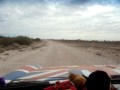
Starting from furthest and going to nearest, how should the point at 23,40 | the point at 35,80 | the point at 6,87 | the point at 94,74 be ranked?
1. the point at 23,40
2. the point at 35,80
3. the point at 6,87
4. the point at 94,74

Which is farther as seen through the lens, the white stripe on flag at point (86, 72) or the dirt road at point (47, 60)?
the dirt road at point (47, 60)

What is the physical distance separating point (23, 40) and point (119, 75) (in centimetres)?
7192

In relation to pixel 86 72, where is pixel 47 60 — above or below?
below

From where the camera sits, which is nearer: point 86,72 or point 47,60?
point 86,72

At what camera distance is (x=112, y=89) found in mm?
3164

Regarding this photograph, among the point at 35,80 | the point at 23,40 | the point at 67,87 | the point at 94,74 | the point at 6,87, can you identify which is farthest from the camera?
the point at 23,40

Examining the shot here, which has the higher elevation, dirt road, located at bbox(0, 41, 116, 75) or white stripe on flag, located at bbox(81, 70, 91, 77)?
white stripe on flag, located at bbox(81, 70, 91, 77)

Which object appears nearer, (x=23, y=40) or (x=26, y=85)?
(x=26, y=85)

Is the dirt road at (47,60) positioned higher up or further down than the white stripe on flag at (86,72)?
further down

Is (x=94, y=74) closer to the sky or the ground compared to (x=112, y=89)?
closer to the sky

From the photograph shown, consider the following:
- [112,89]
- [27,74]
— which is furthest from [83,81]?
[27,74]

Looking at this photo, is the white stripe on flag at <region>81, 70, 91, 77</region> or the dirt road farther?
the dirt road

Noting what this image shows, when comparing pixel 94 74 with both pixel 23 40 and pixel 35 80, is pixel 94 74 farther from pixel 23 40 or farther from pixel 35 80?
pixel 23 40

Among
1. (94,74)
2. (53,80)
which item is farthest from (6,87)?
(94,74)
